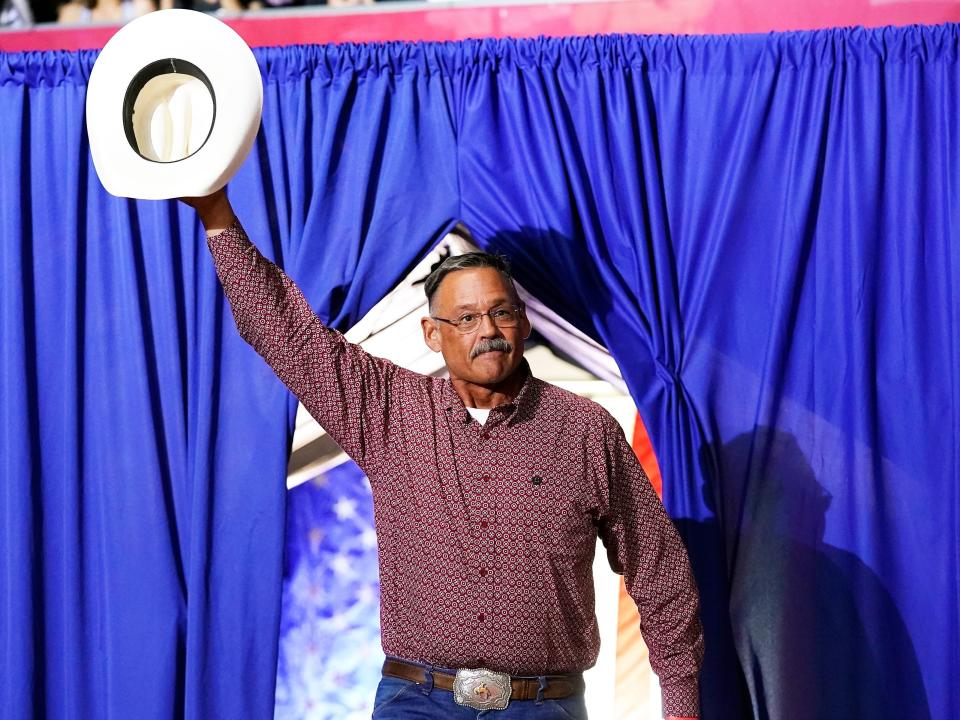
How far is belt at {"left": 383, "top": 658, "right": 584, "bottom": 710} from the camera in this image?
6.50 feet

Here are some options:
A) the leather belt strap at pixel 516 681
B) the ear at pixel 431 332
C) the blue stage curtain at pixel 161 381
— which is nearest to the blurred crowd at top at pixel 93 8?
the blue stage curtain at pixel 161 381

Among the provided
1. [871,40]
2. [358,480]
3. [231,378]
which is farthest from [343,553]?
[871,40]

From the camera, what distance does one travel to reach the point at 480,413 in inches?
85.8

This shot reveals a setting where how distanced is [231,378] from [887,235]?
67.6 inches

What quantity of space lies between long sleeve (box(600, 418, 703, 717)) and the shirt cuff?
0.03ft

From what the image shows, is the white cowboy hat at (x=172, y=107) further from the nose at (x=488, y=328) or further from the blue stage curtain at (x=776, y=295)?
the blue stage curtain at (x=776, y=295)

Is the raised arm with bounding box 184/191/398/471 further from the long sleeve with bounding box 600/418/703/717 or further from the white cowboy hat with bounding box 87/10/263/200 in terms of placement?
the long sleeve with bounding box 600/418/703/717

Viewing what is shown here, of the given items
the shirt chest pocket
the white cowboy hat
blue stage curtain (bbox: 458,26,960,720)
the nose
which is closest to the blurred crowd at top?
blue stage curtain (bbox: 458,26,960,720)

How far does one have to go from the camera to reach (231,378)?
2906 millimetres

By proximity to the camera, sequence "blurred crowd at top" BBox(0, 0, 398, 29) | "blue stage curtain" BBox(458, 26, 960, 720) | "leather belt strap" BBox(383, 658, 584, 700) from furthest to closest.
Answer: "blurred crowd at top" BBox(0, 0, 398, 29), "blue stage curtain" BBox(458, 26, 960, 720), "leather belt strap" BBox(383, 658, 584, 700)

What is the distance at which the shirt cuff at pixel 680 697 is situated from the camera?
2150 mm

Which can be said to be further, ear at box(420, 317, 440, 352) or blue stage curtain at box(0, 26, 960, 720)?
blue stage curtain at box(0, 26, 960, 720)

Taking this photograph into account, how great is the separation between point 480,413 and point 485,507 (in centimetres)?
20

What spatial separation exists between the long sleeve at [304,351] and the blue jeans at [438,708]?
430 mm
